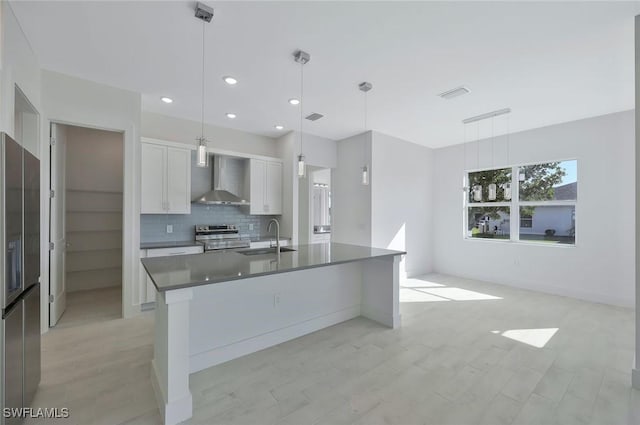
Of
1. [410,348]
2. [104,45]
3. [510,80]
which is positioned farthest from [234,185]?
[510,80]

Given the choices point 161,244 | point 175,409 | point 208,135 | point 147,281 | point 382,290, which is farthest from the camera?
point 208,135

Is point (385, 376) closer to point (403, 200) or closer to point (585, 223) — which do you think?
point (403, 200)

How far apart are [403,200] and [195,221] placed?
4.00 m

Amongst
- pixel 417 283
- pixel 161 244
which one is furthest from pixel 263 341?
pixel 417 283

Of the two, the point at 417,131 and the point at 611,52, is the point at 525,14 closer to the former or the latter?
the point at 611,52

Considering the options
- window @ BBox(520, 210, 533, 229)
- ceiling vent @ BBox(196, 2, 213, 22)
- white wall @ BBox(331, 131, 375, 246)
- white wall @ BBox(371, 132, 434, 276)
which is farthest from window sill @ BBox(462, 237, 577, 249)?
ceiling vent @ BBox(196, 2, 213, 22)

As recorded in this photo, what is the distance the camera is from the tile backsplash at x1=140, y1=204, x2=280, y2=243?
4281 mm

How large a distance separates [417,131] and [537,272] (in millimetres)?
3264

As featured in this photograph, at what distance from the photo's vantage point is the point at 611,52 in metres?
2.64

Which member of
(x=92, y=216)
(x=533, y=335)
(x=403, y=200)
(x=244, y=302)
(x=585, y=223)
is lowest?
(x=533, y=335)

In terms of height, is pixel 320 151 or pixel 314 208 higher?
pixel 320 151

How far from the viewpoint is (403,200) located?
5.74m

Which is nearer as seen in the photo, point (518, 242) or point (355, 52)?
point (355, 52)

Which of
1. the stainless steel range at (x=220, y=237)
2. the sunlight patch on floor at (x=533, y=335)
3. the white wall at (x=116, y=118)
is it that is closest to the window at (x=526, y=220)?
the sunlight patch on floor at (x=533, y=335)
